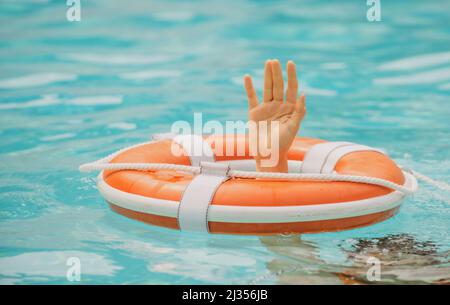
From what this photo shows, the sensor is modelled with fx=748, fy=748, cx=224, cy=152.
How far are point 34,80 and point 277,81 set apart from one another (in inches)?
140

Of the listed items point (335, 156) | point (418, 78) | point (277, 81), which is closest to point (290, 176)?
point (277, 81)

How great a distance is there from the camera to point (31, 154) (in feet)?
14.8

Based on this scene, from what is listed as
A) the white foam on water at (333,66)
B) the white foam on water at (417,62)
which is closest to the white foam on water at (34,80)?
the white foam on water at (333,66)

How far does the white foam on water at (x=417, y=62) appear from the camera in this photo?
21.3ft

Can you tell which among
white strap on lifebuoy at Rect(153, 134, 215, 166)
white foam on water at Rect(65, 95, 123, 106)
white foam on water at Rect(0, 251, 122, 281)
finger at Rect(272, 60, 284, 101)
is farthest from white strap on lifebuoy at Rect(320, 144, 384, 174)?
white foam on water at Rect(65, 95, 123, 106)

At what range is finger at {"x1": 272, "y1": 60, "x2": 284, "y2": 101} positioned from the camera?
10.2 ft

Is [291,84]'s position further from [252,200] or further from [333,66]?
[333,66]

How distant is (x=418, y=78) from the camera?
623 cm

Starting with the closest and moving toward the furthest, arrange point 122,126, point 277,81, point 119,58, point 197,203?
1. point 197,203
2. point 277,81
3. point 122,126
4. point 119,58

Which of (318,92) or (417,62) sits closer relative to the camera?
(318,92)

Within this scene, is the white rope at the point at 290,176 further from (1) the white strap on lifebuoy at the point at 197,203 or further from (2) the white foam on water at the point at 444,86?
(2) the white foam on water at the point at 444,86

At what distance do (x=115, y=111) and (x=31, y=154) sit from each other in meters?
1.06

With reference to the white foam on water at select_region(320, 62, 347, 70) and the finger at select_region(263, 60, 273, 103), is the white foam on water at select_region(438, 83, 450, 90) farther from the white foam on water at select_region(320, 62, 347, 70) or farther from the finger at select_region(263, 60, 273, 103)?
the finger at select_region(263, 60, 273, 103)

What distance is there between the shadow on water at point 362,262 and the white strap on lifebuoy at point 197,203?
0.90 feet
